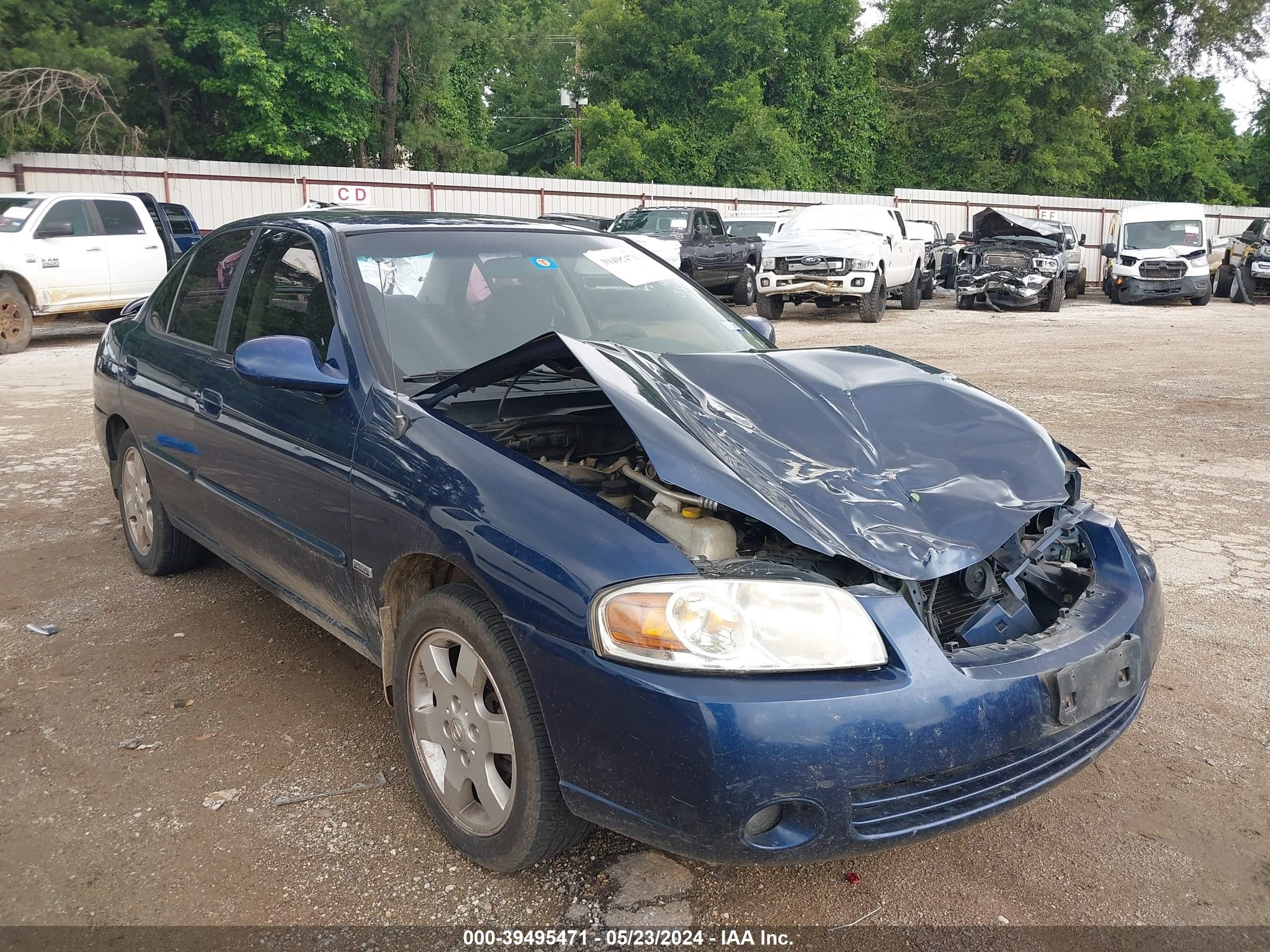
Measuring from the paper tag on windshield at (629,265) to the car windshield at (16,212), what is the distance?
38.8ft

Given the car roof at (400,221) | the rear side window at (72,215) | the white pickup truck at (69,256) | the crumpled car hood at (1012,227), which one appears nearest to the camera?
the car roof at (400,221)

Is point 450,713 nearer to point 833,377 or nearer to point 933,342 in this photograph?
point 833,377

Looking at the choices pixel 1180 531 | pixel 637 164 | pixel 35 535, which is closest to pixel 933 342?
pixel 1180 531

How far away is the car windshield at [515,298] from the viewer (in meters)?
3.27

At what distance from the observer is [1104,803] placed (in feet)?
9.43

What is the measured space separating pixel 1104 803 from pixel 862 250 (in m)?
14.3

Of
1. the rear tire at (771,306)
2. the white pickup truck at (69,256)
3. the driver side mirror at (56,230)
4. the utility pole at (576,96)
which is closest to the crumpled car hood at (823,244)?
the rear tire at (771,306)

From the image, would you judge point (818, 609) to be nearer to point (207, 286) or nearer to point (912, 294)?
point (207, 286)

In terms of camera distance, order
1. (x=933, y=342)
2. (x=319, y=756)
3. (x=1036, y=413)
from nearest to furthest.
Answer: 1. (x=319, y=756)
2. (x=1036, y=413)
3. (x=933, y=342)

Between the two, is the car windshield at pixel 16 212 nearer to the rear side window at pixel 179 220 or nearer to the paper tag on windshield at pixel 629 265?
the rear side window at pixel 179 220

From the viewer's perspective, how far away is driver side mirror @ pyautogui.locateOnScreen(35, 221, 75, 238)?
42.9 feet

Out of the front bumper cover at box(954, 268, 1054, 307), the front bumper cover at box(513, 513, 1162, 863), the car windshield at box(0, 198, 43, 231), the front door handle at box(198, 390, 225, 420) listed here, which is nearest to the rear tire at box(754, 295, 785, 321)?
the front bumper cover at box(954, 268, 1054, 307)

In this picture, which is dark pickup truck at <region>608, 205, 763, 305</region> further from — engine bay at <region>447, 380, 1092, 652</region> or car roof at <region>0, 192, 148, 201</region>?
engine bay at <region>447, 380, 1092, 652</region>

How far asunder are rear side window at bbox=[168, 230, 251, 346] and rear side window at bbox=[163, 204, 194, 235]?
15.0m
